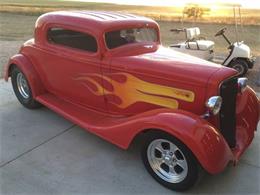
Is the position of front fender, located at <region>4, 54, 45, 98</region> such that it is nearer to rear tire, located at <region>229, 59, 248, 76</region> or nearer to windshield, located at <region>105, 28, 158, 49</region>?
windshield, located at <region>105, 28, 158, 49</region>

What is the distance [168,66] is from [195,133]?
935 mm

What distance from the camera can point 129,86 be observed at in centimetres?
416

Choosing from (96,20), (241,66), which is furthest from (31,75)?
(241,66)

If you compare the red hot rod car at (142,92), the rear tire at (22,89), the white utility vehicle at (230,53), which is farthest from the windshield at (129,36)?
the white utility vehicle at (230,53)

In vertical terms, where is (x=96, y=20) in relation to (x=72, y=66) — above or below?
above

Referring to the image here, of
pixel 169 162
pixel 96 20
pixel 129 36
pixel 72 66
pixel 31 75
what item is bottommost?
pixel 169 162

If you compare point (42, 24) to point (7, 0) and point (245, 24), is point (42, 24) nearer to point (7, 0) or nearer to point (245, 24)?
point (245, 24)

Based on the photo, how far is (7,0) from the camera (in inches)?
1136

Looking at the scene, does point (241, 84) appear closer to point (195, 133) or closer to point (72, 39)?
point (195, 133)

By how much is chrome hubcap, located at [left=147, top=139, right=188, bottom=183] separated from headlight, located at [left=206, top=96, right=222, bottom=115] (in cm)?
54

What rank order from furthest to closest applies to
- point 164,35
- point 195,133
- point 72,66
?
point 164,35 < point 72,66 < point 195,133

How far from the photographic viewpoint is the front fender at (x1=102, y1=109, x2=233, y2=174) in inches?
130

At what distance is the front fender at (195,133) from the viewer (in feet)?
10.8

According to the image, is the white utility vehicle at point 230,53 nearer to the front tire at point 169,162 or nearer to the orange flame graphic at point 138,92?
the orange flame graphic at point 138,92
